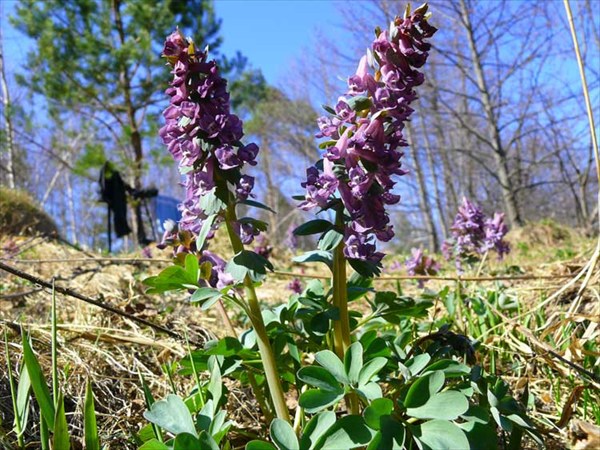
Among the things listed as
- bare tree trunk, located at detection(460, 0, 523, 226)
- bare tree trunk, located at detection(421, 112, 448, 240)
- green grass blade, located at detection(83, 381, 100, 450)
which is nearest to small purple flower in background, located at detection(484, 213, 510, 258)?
green grass blade, located at detection(83, 381, 100, 450)

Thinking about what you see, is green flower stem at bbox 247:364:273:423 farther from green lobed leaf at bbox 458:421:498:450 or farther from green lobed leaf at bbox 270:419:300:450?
green lobed leaf at bbox 458:421:498:450

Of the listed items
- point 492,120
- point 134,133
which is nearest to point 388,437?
point 492,120

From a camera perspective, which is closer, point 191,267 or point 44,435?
point 44,435

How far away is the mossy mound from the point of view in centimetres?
755

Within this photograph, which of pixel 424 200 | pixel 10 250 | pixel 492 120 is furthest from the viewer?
pixel 424 200

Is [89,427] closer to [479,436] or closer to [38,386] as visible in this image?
[38,386]

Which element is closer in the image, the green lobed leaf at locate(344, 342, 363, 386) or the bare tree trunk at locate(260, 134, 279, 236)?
the green lobed leaf at locate(344, 342, 363, 386)

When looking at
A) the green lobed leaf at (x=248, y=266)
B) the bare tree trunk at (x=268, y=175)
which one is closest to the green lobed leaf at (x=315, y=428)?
the green lobed leaf at (x=248, y=266)

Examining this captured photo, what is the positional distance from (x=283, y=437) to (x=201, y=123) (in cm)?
55

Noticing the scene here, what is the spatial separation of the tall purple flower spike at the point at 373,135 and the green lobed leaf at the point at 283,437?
33cm

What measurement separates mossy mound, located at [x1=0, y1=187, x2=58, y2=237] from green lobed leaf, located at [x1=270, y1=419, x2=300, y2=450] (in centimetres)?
732

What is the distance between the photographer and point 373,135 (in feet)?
2.92

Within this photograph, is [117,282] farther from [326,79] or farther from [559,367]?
[326,79]

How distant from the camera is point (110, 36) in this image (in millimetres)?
14945
